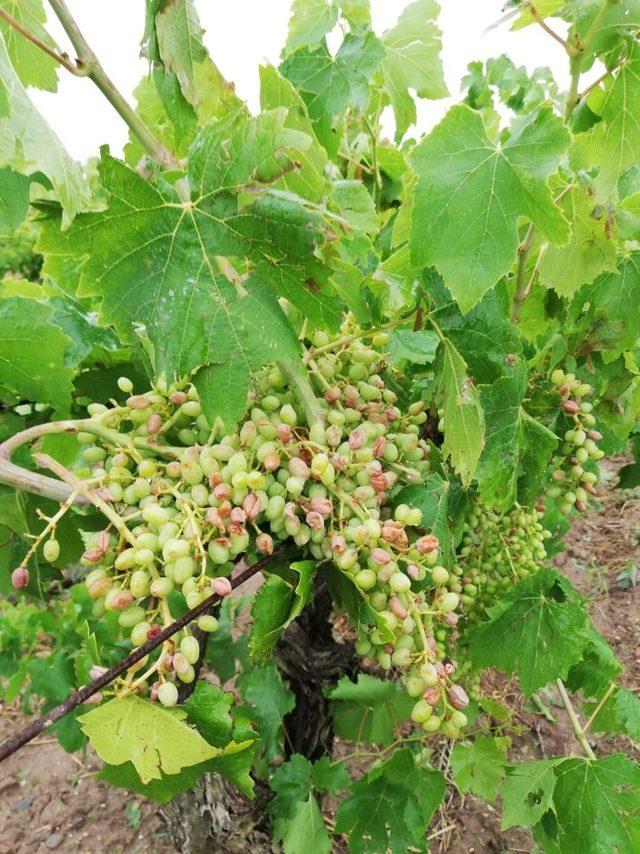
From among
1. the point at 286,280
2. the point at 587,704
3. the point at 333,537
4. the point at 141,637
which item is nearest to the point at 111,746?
the point at 141,637

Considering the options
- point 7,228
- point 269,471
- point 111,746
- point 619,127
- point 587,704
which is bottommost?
point 587,704

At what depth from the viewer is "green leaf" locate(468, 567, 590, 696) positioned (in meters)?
1.64

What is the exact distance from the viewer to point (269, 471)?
102 cm

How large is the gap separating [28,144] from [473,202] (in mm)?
720

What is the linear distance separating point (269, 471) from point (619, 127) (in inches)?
38.1

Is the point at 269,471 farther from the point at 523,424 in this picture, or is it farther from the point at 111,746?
the point at 523,424

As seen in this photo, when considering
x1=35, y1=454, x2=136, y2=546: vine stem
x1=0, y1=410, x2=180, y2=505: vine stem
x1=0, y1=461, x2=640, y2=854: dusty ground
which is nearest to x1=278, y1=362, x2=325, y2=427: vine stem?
x1=0, y1=410, x2=180, y2=505: vine stem

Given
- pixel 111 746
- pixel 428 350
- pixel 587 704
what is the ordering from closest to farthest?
pixel 111 746 → pixel 428 350 → pixel 587 704

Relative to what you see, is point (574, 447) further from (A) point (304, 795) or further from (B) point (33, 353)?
(A) point (304, 795)

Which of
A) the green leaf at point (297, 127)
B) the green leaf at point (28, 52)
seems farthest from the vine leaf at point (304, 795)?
the green leaf at point (28, 52)

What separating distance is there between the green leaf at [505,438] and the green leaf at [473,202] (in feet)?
0.86

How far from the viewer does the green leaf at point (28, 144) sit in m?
0.96

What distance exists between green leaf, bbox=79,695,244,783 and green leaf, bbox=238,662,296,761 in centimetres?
141

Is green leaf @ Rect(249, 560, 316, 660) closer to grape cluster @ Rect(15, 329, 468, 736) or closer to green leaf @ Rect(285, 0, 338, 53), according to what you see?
grape cluster @ Rect(15, 329, 468, 736)
